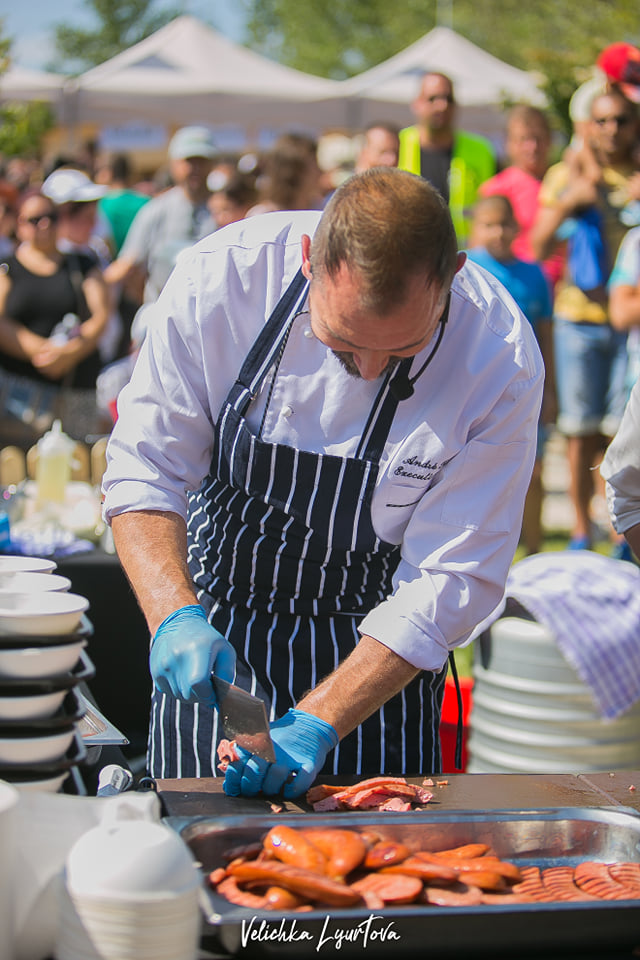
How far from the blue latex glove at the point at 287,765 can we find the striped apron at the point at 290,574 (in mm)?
326

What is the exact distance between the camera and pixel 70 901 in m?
1.06

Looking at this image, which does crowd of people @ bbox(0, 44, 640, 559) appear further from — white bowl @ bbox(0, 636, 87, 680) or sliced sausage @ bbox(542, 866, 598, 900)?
white bowl @ bbox(0, 636, 87, 680)

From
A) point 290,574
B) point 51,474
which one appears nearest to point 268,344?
point 290,574

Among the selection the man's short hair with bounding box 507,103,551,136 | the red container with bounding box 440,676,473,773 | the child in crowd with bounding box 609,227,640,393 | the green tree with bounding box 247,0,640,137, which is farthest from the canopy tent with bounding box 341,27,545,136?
the green tree with bounding box 247,0,640,137

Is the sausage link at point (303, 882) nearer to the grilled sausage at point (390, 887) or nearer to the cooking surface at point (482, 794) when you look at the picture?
the grilled sausage at point (390, 887)

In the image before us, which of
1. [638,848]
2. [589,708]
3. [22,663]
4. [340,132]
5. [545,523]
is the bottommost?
[545,523]

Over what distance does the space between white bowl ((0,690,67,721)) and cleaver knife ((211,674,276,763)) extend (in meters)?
0.34

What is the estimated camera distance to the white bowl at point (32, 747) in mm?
1248

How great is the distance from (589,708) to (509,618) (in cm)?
32

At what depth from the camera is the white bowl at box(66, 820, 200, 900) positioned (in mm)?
1036

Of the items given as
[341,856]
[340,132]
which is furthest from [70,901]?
[340,132]

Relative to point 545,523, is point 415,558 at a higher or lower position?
higher

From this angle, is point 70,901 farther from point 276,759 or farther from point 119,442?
point 119,442

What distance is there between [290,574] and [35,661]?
843 millimetres
